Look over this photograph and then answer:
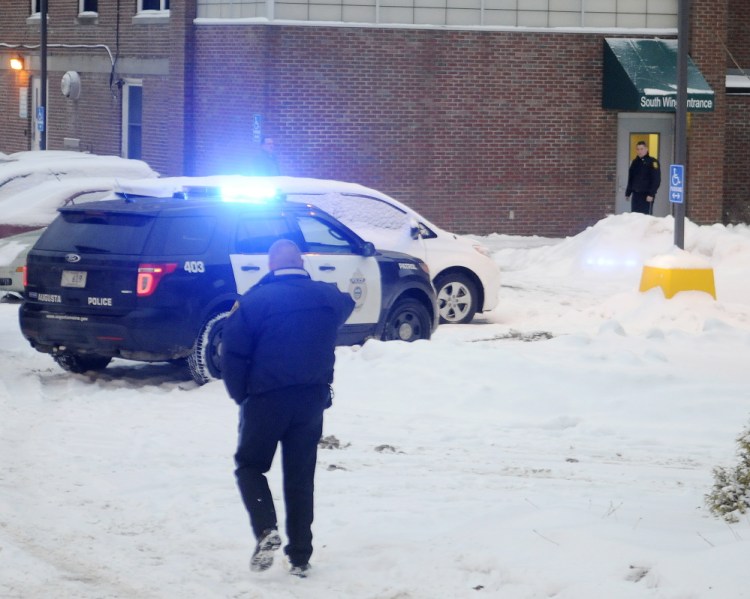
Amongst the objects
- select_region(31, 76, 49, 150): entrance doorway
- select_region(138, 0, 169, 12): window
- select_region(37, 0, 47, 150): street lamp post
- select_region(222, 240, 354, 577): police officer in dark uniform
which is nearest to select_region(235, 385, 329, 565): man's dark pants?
Result: select_region(222, 240, 354, 577): police officer in dark uniform

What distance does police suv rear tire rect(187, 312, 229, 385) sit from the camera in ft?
41.7

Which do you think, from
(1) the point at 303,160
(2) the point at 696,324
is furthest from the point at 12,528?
(1) the point at 303,160

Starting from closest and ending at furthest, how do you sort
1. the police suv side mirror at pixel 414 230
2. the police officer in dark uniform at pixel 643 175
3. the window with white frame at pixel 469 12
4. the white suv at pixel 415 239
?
1. the white suv at pixel 415 239
2. the police suv side mirror at pixel 414 230
3. the police officer in dark uniform at pixel 643 175
4. the window with white frame at pixel 469 12

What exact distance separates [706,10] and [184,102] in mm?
10516

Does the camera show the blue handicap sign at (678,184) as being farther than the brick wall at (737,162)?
No

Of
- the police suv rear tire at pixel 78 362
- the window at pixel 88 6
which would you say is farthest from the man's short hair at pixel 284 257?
the window at pixel 88 6

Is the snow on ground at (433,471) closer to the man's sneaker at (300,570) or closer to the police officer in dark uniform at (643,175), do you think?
the man's sneaker at (300,570)

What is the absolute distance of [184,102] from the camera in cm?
3017

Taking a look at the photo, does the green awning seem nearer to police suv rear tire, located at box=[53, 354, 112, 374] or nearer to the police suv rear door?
the police suv rear door

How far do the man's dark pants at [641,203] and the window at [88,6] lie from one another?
15.8 metres

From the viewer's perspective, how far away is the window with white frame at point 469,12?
91.5 feet

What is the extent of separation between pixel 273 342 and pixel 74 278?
5.68 meters

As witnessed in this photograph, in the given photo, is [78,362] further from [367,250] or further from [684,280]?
[684,280]

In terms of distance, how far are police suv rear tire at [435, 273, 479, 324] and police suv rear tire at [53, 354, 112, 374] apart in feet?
16.1
